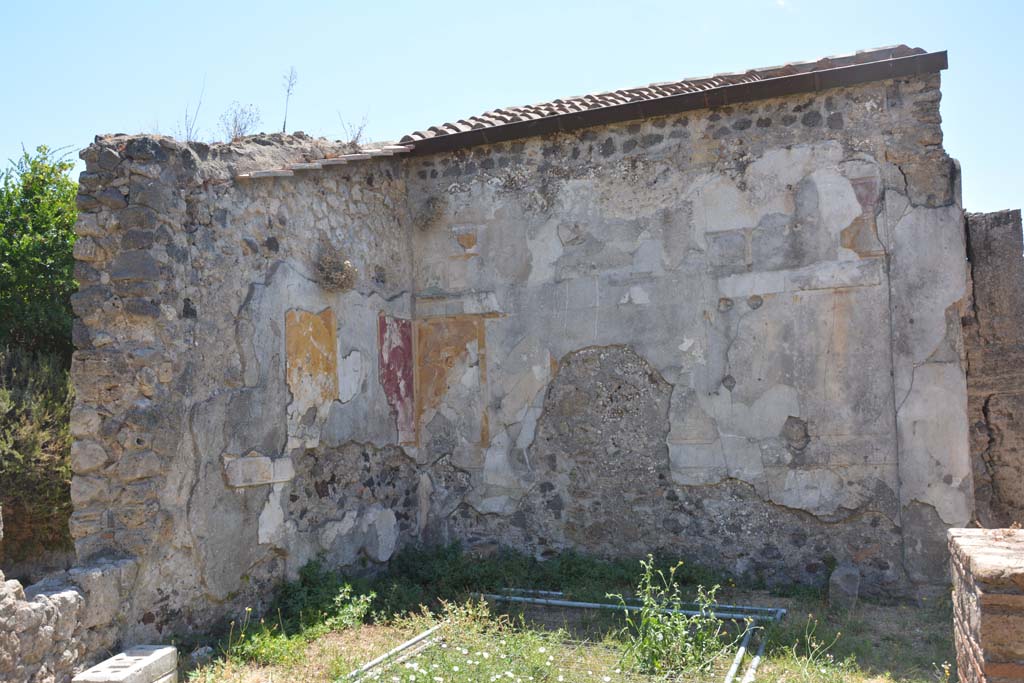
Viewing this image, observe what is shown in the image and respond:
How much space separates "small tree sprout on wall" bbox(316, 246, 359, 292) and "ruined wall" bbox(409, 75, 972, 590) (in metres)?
1.22

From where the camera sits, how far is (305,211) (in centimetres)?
657

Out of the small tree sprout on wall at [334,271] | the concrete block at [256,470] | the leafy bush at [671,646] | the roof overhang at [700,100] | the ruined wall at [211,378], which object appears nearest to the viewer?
the leafy bush at [671,646]

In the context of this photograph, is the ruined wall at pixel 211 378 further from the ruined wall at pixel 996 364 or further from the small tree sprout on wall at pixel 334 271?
the ruined wall at pixel 996 364

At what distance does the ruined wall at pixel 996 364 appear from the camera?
20.9 feet

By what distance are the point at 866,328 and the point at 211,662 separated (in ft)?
16.8

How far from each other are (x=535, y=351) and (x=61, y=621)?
4239mm

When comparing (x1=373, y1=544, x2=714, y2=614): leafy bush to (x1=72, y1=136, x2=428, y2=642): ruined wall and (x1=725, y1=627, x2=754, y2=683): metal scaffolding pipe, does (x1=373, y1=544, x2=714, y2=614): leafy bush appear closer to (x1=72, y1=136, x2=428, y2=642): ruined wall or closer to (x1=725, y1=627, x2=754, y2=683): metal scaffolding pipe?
(x1=72, y1=136, x2=428, y2=642): ruined wall

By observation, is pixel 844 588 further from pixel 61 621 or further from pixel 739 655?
pixel 61 621

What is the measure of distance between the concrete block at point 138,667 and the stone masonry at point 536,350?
300mm

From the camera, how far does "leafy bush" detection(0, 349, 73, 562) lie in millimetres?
8320

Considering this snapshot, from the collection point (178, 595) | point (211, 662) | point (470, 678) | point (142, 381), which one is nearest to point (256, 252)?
point (142, 381)

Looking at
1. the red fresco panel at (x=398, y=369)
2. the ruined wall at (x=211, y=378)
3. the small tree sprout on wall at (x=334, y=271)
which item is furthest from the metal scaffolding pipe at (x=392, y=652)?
the small tree sprout on wall at (x=334, y=271)

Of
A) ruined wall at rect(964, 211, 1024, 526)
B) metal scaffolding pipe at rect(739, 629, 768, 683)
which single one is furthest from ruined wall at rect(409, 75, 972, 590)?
metal scaffolding pipe at rect(739, 629, 768, 683)

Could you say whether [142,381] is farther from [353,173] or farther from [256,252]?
[353,173]
